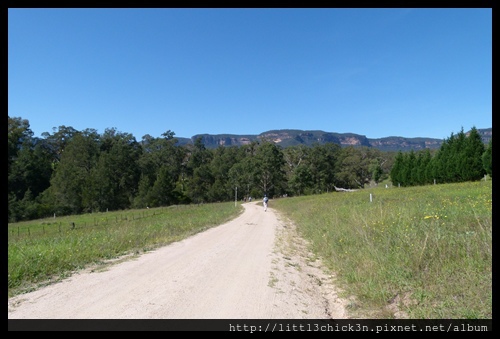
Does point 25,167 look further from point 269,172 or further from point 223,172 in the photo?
point 269,172

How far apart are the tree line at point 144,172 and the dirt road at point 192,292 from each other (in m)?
60.0

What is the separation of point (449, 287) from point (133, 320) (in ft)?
15.6

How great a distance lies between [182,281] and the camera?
6246 mm

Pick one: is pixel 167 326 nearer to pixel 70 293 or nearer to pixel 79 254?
pixel 70 293

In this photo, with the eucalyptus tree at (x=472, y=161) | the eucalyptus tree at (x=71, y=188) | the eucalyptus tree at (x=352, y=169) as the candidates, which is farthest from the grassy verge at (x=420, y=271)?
the eucalyptus tree at (x=352, y=169)

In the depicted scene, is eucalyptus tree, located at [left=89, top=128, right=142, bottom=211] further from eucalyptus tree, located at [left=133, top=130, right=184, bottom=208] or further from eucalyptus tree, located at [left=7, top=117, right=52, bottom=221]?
eucalyptus tree, located at [left=7, top=117, right=52, bottom=221]

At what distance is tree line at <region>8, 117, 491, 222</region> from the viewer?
2726 inches

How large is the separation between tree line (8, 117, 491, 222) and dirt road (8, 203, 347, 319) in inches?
2363

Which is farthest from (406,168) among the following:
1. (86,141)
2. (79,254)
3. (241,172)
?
(86,141)

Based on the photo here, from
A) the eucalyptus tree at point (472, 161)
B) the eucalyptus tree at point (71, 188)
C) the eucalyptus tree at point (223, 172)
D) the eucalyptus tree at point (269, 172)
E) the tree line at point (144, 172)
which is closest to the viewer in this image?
the eucalyptus tree at point (472, 161)

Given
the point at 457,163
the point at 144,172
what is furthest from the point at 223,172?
the point at 457,163

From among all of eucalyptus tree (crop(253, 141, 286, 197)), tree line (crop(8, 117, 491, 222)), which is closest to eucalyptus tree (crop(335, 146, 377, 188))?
tree line (crop(8, 117, 491, 222))

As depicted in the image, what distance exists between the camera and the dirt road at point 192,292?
4.66 metres

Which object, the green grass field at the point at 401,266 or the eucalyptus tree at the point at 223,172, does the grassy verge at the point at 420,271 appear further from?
the eucalyptus tree at the point at 223,172
